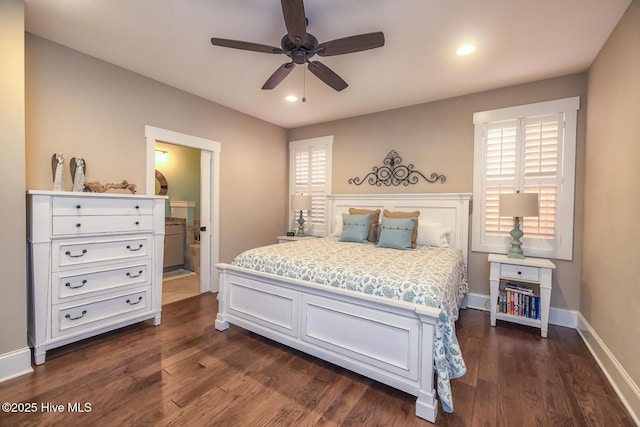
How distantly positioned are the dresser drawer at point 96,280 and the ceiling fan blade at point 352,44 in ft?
8.45

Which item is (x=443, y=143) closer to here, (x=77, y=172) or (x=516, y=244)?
(x=516, y=244)

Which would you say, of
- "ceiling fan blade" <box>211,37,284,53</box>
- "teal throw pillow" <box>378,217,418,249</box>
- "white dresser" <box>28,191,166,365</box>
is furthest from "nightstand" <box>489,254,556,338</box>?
"white dresser" <box>28,191,166,365</box>

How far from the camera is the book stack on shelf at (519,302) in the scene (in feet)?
9.30

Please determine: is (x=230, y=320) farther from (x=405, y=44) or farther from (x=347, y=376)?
(x=405, y=44)

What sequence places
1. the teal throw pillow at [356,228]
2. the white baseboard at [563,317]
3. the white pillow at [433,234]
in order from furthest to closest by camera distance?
1. the teal throw pillow at [356,228]
2. the white pillow at [433,234]
3. the white baseboard at [563,317]

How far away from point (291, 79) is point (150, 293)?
8.94 ft

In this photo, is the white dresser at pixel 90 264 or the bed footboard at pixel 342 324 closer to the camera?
the bed footboard at pixel 342 324

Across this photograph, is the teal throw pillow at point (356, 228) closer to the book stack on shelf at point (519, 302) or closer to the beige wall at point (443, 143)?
the beige wall at point (443, 143)

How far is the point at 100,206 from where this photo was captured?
246 cm

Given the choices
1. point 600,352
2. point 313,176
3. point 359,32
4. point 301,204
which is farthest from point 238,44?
point 600,352

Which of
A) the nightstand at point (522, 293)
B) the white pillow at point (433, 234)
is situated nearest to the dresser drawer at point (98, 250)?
the white pillow at point (433, 234)

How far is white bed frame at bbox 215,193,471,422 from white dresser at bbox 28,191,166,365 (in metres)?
0.79

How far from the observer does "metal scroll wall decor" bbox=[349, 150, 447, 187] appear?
12.9ft

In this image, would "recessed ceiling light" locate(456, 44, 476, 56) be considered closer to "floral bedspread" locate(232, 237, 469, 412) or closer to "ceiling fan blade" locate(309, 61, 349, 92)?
"ceiling fan blade" locate(309, 61, 349, 92)
